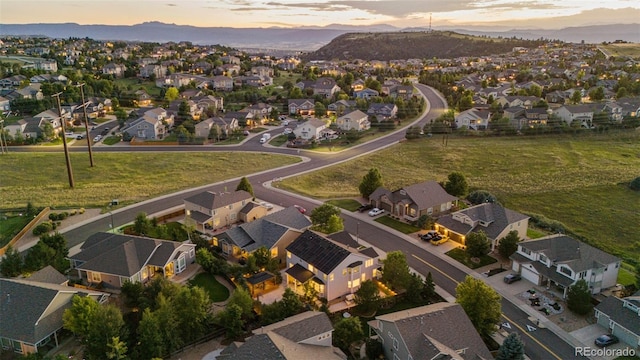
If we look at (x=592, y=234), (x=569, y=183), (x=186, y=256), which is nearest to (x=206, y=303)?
(x=186, y=256)

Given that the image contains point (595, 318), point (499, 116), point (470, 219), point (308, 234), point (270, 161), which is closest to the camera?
point (595, 318)

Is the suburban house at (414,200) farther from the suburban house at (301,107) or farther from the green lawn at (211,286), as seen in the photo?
the suburban house at (301,107)

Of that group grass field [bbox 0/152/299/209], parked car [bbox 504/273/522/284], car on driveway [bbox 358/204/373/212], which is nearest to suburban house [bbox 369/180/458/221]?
car on driveway [bbox 358/204/373/212]

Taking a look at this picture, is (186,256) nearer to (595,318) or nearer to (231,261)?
(231,261)

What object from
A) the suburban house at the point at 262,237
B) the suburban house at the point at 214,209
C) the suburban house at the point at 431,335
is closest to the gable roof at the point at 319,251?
the suburban house at the point at 262,237

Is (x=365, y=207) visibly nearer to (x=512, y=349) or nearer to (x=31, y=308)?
(x=512, y=349)

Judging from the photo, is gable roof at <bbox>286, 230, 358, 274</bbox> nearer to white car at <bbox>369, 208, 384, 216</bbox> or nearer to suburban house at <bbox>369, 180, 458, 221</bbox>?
white car at <bbox>369, 208, 384, 216</bbox>

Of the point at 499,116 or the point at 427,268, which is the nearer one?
the point at 427,268

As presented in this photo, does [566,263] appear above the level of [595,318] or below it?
above
